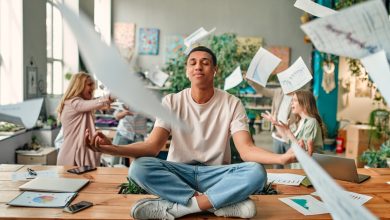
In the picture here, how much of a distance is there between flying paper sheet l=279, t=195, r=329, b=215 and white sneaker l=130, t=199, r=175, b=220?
1.84 feet

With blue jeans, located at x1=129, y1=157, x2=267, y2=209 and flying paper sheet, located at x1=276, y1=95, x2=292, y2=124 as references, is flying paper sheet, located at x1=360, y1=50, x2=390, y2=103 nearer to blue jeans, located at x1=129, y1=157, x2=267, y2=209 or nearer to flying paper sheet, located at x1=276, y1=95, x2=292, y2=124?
blue jeans, located at x1=129, y1=157, x2=267, y2=209

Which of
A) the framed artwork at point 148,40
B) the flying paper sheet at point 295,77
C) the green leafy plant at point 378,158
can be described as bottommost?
the green leafy plant at point 378,158

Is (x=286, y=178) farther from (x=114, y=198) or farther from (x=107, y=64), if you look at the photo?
(x=107, y=64)

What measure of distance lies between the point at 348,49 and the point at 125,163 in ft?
13.2

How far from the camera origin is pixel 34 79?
452 centimetres

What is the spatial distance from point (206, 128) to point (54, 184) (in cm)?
81

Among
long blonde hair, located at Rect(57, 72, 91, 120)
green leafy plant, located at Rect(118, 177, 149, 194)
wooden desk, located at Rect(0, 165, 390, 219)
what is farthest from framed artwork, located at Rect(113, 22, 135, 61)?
green leafy plant, located at Rect(118, 177, 149, 194)

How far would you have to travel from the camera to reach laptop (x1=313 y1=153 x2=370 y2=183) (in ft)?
6.90

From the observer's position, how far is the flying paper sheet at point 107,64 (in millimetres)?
331

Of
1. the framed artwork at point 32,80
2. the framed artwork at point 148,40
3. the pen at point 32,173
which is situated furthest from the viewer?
the framed artwork at point 148,40

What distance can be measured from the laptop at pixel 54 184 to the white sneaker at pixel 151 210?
458 mm

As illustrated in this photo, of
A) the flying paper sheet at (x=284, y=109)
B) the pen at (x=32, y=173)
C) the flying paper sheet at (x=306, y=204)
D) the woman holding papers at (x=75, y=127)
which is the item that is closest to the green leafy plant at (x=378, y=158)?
the flying paper sheet at (x=284, y=109)

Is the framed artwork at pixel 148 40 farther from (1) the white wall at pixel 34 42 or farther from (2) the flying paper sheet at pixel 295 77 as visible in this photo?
(2) the flying paper sheet at pixel 295 77

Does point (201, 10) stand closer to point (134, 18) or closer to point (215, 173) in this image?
point (134, 18)
